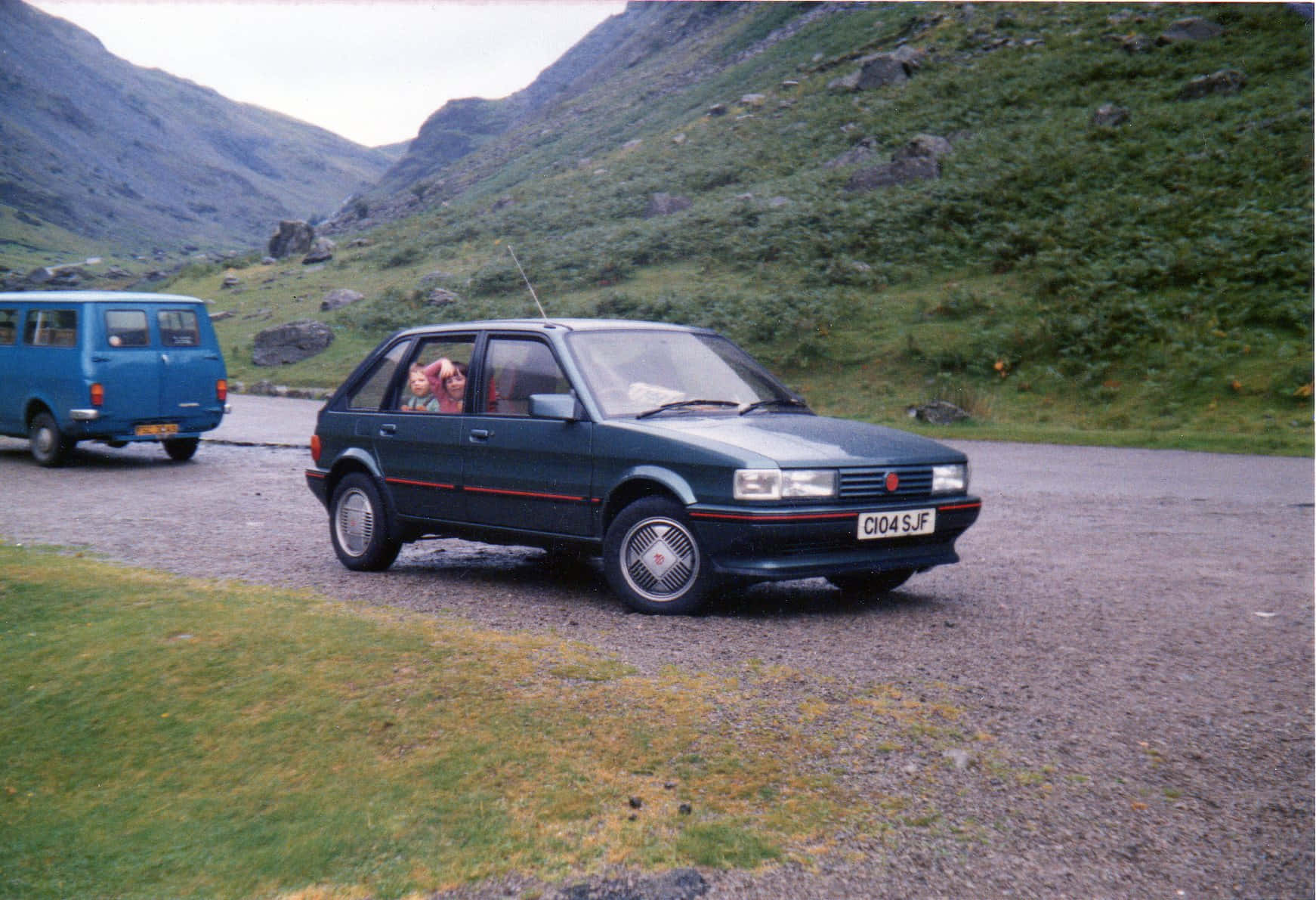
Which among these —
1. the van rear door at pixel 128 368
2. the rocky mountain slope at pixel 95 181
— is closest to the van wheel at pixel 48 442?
the van rear door at pixel 128 368

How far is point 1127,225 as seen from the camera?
25781 millimetres

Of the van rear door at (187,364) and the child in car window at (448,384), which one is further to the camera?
the van rear door at (187,364)

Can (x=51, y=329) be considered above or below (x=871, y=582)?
above

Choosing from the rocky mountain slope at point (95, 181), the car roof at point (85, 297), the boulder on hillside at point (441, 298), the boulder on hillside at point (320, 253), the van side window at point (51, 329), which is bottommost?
the van side window at point (51, 329)

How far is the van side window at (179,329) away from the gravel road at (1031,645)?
280cm

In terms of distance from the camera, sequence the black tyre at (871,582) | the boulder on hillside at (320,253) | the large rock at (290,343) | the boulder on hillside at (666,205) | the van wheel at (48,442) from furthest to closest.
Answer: the boulder on hillside at (320,253), the boulder on hillside at (666,205), the large rock at (290,343), the van wheel at (48,442), the black tyre at (871,582)

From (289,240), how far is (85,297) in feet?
165

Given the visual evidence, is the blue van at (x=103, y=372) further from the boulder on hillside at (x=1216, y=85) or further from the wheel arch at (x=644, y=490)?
the boulder on hillside at (x=1216, y=85)

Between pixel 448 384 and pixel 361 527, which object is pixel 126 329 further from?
pixel 448 384

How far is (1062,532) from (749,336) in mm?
18224

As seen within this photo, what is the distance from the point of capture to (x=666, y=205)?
139ft

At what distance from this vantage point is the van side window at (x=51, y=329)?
13.8m

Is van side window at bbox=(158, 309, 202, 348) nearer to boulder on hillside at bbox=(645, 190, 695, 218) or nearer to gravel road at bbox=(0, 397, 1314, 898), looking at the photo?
gravel road at bbox=(0, 397, 1314, 898)

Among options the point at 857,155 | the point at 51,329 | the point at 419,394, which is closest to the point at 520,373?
the point at 419,394
